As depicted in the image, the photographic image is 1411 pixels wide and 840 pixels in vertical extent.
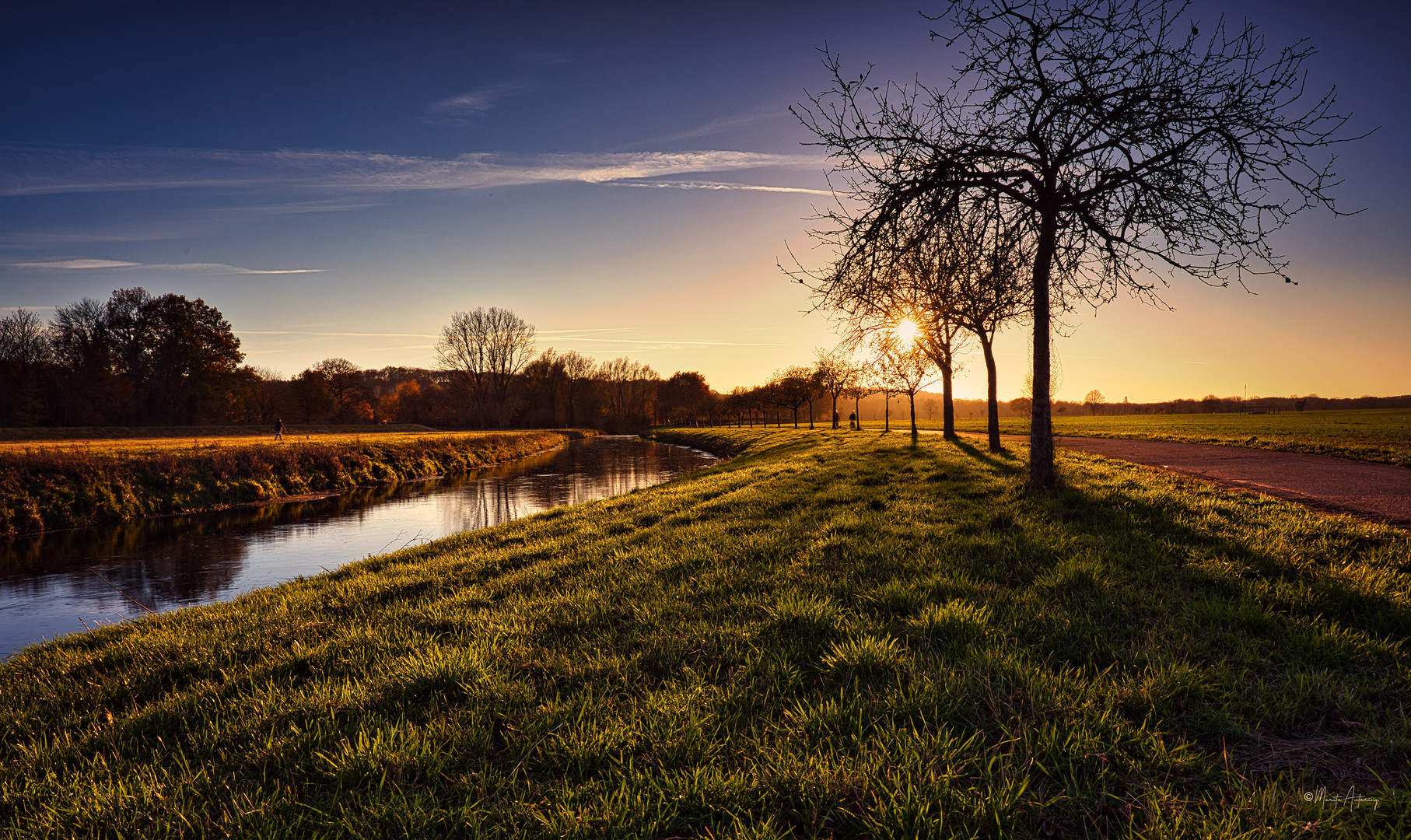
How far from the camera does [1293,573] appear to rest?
464 cm

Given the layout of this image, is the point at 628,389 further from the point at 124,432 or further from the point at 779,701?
the point at 779,701

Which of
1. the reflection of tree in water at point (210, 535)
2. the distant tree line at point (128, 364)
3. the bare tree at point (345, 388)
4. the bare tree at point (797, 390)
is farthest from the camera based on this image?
the bare tree at point (345, 388)

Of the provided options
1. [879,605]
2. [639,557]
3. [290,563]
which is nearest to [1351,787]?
[879,605]

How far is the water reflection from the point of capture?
7859 mm

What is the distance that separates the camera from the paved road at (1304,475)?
776cm

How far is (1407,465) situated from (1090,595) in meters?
14.8

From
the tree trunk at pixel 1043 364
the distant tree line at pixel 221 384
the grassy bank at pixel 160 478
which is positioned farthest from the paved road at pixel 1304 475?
the distant tree line at pixel 221 384

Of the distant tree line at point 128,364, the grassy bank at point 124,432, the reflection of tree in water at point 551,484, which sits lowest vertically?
the reflection of tree in water at point 551,484

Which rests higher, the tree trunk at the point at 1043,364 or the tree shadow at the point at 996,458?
the tree trunk at the point at 1043,364

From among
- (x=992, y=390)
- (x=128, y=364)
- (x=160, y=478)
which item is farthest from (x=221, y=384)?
(x=992, y=390)

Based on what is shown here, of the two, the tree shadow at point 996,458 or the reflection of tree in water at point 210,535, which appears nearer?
the reflection of tree in water at point 210,535

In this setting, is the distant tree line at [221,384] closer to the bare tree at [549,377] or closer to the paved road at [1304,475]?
the bare tree at [549,377]

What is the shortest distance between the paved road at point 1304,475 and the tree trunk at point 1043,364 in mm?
3258

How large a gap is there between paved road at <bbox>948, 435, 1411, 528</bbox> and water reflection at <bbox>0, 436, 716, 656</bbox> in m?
15.7
